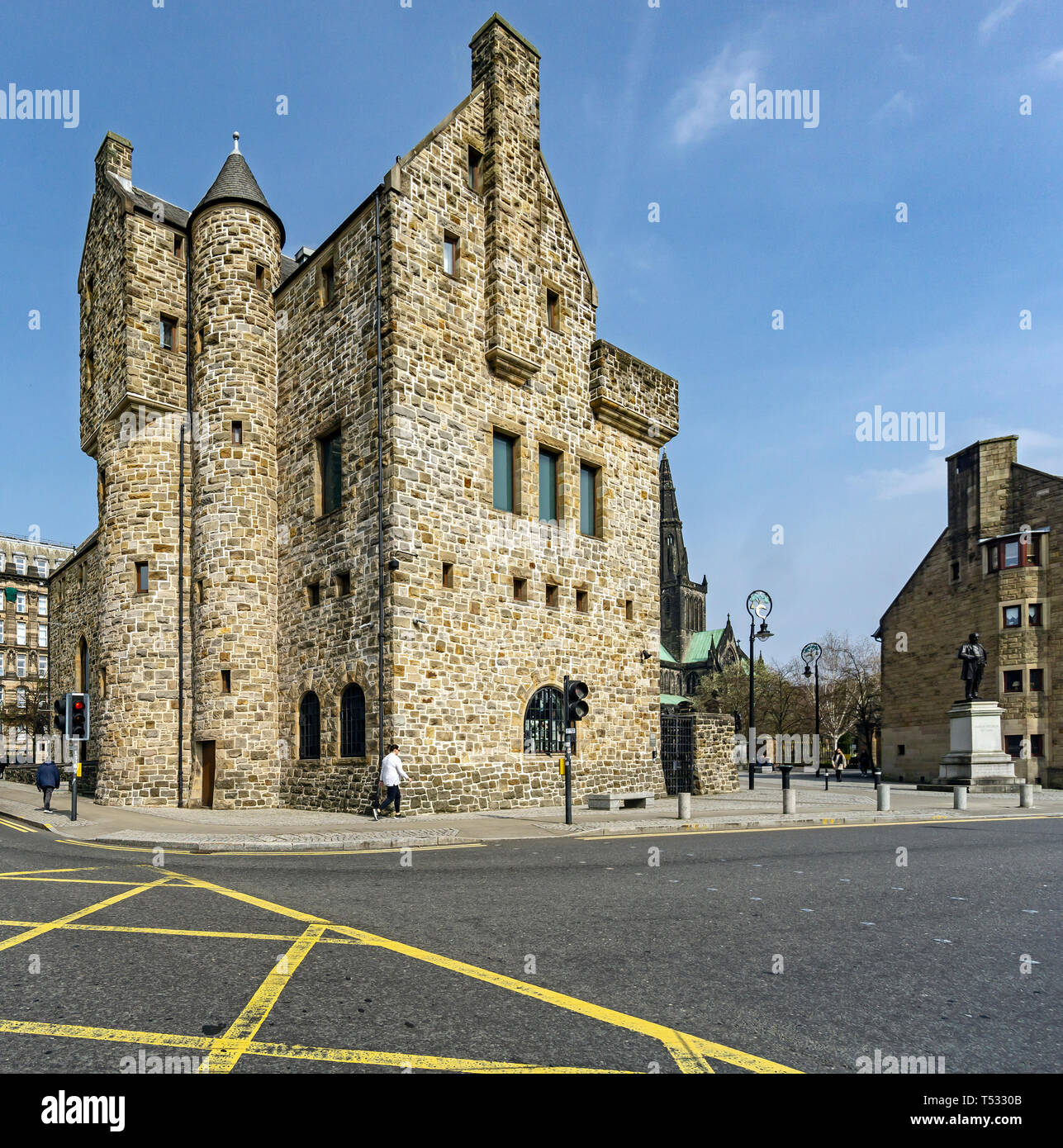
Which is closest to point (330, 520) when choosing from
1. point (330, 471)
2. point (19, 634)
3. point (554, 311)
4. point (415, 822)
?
point (330, 471)

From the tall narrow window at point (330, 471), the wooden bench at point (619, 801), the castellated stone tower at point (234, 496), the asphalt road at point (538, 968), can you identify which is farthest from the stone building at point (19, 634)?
the asphalt road at point (538, 968)

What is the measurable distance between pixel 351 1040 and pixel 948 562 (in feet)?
153

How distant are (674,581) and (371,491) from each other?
313 ft

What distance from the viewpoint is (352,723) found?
20594mm

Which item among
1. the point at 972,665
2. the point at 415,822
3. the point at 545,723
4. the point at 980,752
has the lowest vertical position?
the point at 980,752

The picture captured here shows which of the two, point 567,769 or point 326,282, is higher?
point 326,282

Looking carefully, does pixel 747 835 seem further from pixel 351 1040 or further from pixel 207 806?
pixel 207 806

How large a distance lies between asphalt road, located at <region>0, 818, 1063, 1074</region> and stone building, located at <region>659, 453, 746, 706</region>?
101m

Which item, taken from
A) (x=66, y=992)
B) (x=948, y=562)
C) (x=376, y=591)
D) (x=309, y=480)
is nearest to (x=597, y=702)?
(x=376, y=591)

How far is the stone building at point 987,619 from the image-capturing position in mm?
38969

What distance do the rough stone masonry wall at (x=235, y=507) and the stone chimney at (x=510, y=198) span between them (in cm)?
702

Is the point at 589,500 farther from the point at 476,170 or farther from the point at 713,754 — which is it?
the point at 713,754

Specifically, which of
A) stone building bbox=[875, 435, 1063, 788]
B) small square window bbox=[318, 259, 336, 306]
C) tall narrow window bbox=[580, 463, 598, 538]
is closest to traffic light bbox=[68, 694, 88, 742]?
small square window bbox=[318, 259, 336, 306]

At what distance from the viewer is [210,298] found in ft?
78.9
